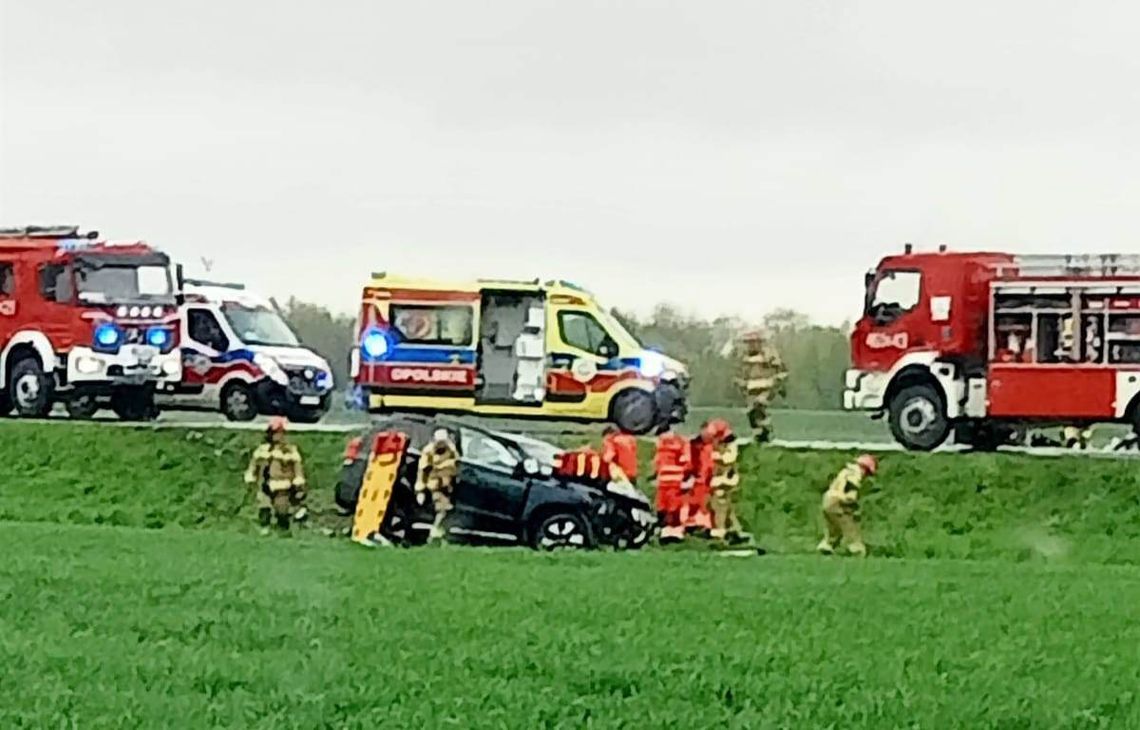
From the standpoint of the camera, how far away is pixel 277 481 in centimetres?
2386

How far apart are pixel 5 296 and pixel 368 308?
532 centimetres

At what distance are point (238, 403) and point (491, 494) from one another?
1071 centimetres

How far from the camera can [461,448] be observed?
2273 centimetres

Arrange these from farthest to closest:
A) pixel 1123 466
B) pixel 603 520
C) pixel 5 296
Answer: pixel 5 296 < pixel 1123 466 < pixel 603 520

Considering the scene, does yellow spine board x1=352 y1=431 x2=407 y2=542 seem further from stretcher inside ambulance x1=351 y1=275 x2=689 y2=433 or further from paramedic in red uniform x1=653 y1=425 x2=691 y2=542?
stretcher inside ambulance x1=351 y1=275 x2=689 y2=433

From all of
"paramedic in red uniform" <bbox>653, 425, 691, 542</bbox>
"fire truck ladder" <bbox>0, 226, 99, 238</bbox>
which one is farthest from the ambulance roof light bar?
"paramedic in red uniform" <bbox>653, 425, 691, 542</bbox>

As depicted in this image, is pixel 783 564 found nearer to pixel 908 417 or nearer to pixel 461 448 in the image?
pixel 461 448

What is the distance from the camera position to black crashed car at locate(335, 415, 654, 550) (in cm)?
2219

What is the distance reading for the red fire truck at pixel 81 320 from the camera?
3095 centimetres

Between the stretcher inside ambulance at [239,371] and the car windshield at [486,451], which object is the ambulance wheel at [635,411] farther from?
the car windshield at [486,451]

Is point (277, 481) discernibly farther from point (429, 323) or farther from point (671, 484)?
point (429, 323)

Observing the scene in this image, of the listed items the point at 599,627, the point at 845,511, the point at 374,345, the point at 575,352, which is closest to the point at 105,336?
the point at 374,345

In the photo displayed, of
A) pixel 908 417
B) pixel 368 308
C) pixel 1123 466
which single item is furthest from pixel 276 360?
pixel 1123 466

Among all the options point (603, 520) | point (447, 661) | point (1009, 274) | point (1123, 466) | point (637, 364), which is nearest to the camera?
point (447, 661)
